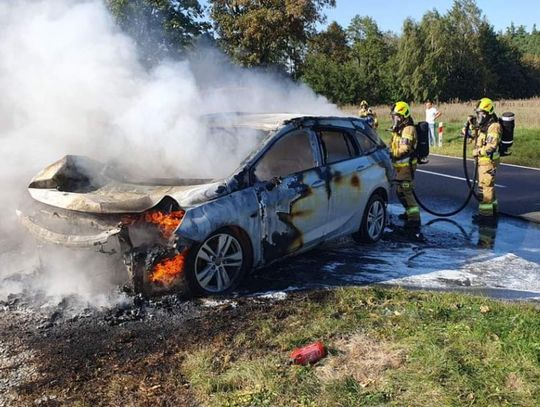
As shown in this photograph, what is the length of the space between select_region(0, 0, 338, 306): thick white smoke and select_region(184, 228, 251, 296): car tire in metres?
0.77

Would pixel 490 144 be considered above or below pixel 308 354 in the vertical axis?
above

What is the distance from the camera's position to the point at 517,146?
18.0m

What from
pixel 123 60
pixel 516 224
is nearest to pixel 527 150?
pixel 516 224

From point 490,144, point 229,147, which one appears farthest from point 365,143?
point 490,144

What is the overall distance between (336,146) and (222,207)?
2.08 metres

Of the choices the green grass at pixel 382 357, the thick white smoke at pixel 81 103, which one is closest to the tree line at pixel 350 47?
the thick white smoke at pixel 81 103

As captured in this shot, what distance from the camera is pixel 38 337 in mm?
4250

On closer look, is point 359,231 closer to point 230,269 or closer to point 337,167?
point 337,167

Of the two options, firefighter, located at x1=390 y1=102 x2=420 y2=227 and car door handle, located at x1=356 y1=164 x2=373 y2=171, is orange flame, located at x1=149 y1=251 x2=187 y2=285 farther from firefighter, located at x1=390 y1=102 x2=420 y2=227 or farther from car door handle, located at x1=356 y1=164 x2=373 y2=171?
firefighter, located at x1=390 y1=102 x2=420 y2=227

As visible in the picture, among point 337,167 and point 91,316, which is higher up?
point 337,167

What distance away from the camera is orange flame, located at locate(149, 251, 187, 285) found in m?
4.65

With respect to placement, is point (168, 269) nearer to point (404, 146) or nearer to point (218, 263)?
point (218, 263)

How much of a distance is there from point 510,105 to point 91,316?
113 feet

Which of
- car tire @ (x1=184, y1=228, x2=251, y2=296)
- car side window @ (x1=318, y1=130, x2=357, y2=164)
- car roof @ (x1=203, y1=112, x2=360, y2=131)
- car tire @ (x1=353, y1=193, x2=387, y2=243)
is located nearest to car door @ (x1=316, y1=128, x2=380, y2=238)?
car side window @ (x1=318, y1=130, x2=357, y2=164)
